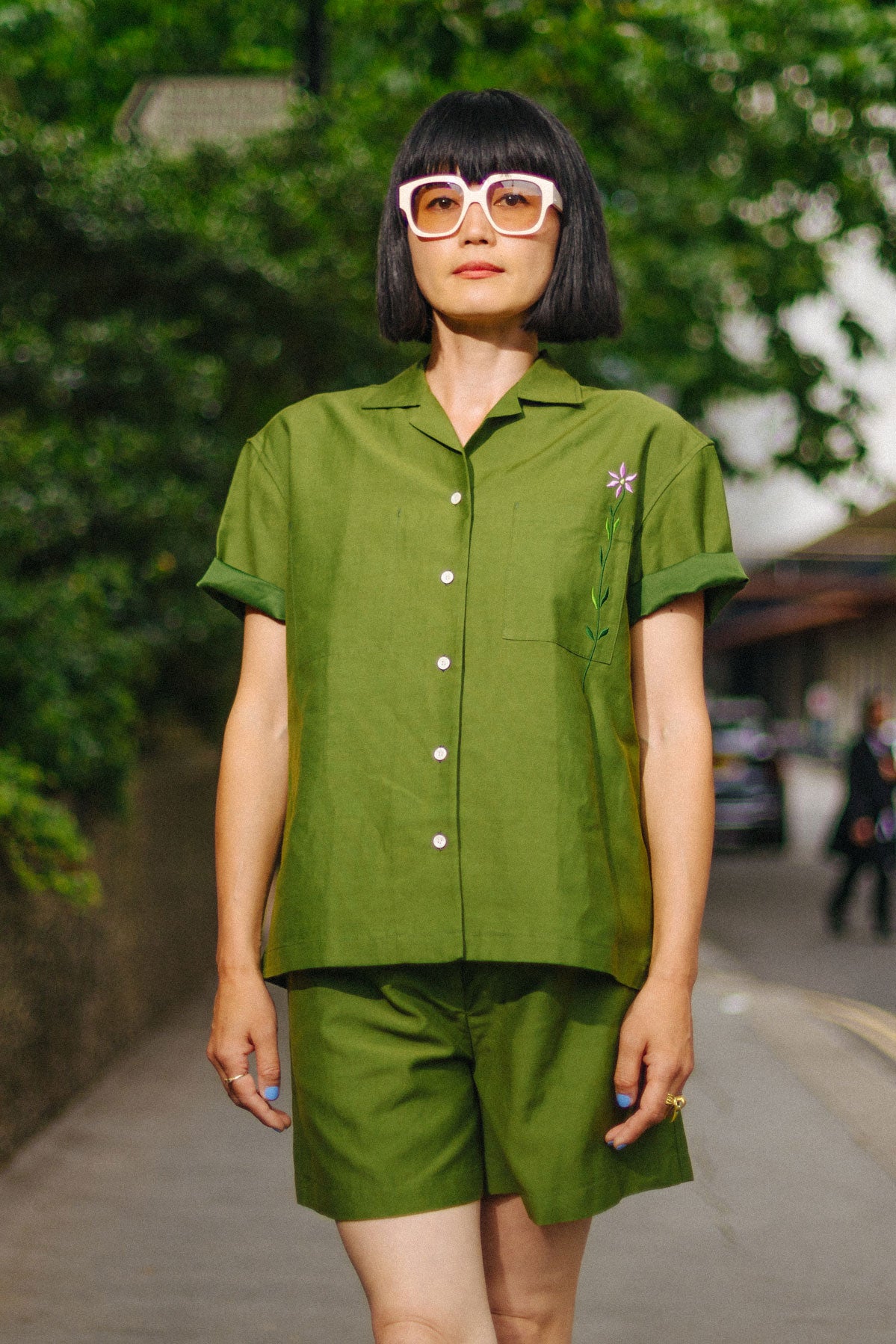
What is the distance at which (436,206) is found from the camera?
86.8 inches

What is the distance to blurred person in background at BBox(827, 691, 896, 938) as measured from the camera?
1262cm

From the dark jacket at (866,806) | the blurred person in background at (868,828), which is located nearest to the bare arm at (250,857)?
the blurred person in background at (868,828)

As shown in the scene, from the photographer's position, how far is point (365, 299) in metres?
9.59

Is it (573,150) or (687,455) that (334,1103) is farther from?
(573,150)

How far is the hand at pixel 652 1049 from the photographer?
1.99 metres

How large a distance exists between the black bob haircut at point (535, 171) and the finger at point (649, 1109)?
37.6 inches

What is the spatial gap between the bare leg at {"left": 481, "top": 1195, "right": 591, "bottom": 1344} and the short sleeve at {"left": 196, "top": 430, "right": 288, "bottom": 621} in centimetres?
81

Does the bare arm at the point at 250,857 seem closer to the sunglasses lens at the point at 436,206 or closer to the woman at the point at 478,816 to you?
the woman at the point at 478,816

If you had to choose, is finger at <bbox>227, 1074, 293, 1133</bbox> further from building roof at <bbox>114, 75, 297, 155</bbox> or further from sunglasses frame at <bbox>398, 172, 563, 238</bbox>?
building roof at <bbox>114, 75, 297, 155</bbox>

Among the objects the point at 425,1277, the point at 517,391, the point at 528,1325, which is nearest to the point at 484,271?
the point at 517,391

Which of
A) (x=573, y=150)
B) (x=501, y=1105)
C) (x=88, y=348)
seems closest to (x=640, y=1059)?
(x=501, y=1105)

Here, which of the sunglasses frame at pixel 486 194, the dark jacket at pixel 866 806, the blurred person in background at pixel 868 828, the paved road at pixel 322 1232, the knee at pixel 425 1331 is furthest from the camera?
the dark jacket at pixel 866 806

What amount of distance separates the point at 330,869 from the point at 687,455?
675 millimetres

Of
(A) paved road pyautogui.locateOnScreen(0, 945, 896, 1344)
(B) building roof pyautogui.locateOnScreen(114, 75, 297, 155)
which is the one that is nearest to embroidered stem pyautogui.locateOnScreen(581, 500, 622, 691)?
(A) paved road pyautogui.locateOnScreen(0, 945, 896, 1344)
